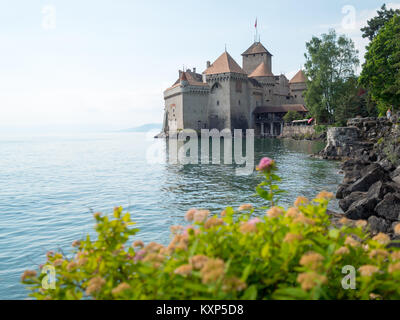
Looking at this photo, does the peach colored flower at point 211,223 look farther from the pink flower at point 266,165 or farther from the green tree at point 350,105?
the green tree at point 350,105

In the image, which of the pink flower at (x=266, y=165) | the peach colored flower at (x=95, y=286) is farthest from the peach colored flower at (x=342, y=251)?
the peach colored flower at (x=95, y=286)

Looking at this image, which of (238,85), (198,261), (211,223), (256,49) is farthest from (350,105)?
(198,261)

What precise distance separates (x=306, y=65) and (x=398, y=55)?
72.0ft

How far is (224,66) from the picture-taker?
Answer: 205 feet

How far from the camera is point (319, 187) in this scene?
A: 17.1m

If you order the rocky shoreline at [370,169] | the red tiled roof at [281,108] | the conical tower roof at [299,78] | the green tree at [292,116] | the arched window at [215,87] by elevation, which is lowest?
the rocky shoreline at [370,169]

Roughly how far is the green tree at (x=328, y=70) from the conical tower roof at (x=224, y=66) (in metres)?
18.2

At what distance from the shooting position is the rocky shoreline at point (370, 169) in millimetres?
9766

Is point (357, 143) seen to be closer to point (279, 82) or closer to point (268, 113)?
point (268, 113)

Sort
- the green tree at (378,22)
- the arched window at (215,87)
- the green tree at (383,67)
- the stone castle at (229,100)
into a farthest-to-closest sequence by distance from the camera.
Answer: the arched window at (215,87) → the stone castle at (229,100) → the green tree at (378,22) → the green tree at (383,67)

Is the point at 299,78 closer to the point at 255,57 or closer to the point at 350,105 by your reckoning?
the point at 255,57

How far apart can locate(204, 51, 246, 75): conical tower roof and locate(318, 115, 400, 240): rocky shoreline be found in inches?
1365

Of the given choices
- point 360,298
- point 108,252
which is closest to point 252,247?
point 360,298

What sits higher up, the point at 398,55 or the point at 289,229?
the point at 398,55
